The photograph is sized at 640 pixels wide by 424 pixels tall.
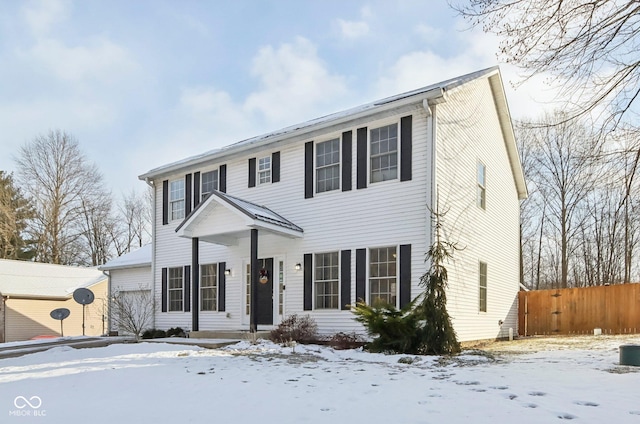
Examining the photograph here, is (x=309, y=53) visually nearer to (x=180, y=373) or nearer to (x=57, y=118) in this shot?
(x=180, y=373)

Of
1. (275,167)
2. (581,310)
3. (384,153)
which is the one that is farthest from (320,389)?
(581,310)

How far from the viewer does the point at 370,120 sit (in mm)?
11570

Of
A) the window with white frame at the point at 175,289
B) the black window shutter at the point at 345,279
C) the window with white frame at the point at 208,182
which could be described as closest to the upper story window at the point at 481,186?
the black window shutter at the point at 345,279

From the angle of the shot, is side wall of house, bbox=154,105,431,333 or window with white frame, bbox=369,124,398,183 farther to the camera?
window with white frame, bbox=369,124,398,183

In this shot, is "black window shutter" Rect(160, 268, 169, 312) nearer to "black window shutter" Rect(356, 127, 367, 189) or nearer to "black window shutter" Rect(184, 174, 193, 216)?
"black window shutter" Rect(184, 174, 193, 216)

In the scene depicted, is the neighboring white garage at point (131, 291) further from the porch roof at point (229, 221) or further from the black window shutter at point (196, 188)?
the porch roof at point (229, 221)

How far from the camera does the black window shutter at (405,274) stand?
420 inches

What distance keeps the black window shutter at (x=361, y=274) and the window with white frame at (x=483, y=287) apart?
12.8ft

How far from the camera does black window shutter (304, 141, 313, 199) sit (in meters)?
12.5

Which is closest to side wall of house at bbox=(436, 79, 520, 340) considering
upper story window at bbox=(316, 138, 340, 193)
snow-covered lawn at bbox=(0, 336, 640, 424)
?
upper story window at bbox=(316, 138, 340, 193)

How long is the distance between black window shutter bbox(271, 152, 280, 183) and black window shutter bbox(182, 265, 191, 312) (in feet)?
13.0

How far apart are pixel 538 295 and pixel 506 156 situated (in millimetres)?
5253

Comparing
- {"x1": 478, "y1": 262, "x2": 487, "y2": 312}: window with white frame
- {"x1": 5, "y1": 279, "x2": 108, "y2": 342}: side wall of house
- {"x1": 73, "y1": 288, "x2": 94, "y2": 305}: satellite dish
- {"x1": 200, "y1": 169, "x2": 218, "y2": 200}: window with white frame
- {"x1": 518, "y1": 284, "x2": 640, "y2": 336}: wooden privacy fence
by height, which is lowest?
{"x1": 5, "y1": 279, "x2": 108, "y2": 342}: side wall of house

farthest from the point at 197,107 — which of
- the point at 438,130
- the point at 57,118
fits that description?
the point at 57,118
